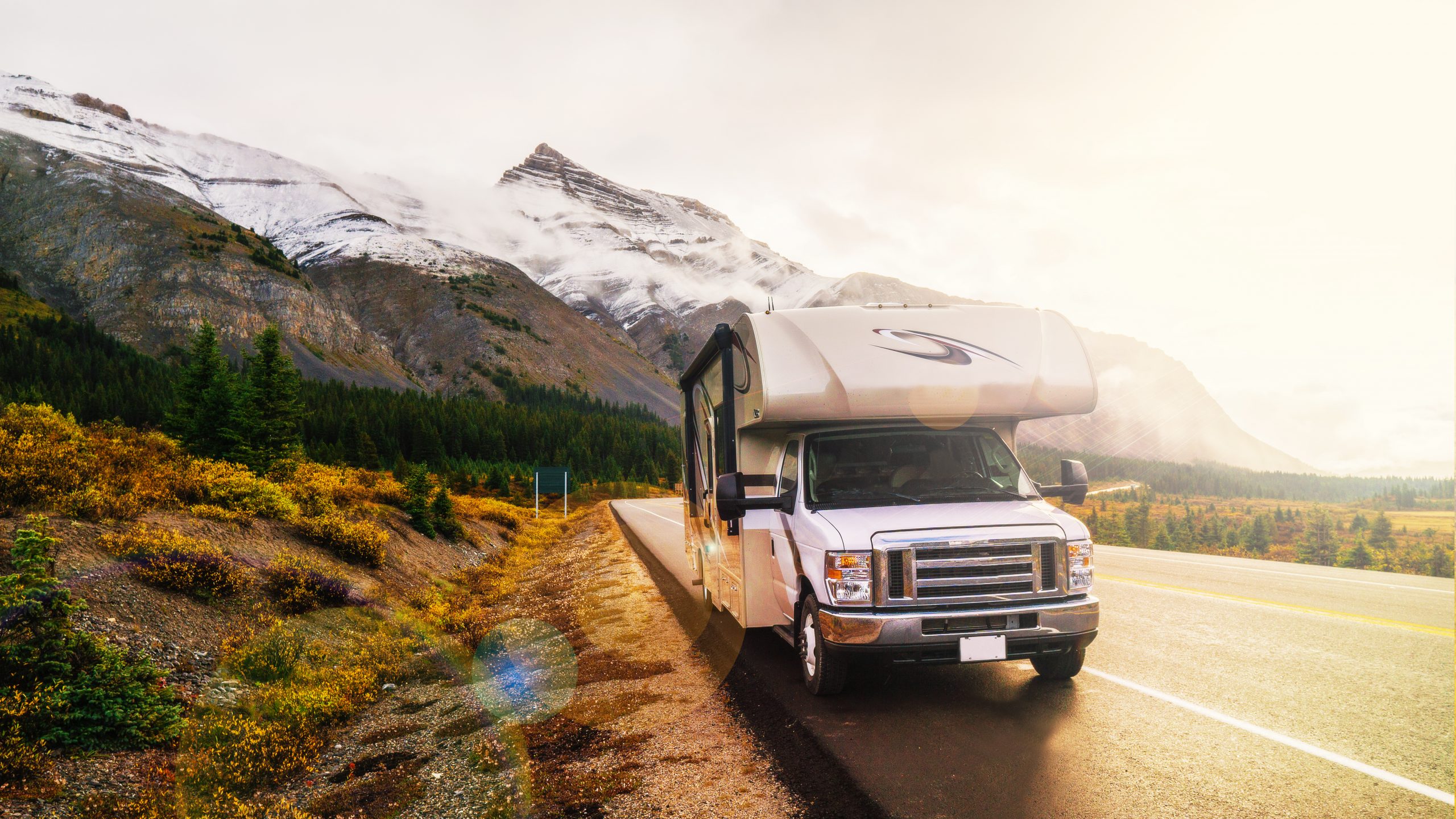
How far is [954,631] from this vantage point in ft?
19.3

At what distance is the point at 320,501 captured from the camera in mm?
15867

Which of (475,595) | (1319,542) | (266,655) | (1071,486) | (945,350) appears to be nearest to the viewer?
(945,350)

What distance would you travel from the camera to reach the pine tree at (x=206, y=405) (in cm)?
2261

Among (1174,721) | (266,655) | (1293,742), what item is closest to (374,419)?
(266,655)

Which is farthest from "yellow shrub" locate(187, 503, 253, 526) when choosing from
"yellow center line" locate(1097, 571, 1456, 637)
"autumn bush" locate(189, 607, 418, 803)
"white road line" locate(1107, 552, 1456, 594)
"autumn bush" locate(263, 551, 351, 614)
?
"white road line" locate(1107, 552, 1456, 594)

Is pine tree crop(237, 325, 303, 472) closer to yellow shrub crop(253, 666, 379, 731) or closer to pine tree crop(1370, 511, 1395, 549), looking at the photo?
yellow shrub crop(253, 666, 379, 731)

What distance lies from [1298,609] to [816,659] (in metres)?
7.44

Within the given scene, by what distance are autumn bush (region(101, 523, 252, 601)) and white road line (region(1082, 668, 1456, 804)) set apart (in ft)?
33.0

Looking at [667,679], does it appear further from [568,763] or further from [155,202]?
[155,202]

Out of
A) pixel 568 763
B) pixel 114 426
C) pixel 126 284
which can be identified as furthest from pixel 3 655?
pixel 126 284

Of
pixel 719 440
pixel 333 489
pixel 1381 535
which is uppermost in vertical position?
pixel 719 440

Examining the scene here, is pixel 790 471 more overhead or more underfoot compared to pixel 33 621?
more overhead

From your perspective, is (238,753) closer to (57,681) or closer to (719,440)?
(57,681)

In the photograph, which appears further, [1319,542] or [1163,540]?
[1319,542]
